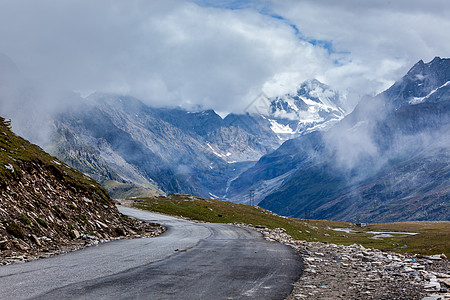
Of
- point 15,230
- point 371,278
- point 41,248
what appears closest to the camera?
point 371,278

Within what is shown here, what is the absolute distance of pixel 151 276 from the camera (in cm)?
1594

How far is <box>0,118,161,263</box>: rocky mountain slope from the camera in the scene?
23.7 metres

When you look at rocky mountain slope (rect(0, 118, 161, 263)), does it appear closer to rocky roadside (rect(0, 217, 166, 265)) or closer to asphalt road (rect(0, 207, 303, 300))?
rocky roadside (rect(0, 217, 166, 265))

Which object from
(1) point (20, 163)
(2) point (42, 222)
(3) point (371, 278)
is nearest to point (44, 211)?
(2) point (42, 222)

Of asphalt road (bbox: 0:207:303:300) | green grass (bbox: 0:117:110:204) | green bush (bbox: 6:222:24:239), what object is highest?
green grass (bbox: 0:117:110:204)

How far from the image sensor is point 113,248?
25.9 meters

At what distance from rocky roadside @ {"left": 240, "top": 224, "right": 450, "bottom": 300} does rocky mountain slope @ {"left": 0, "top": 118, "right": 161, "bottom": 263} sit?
15070 mm

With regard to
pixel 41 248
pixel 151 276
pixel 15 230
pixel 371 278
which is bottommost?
pixel 371 278

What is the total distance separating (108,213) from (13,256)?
20.9 meters

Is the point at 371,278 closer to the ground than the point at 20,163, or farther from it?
closer to the ground

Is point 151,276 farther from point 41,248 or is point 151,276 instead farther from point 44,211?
point 44,211

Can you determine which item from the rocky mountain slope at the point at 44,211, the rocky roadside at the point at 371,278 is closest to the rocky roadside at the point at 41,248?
the rocky mountain slope at the point at 44,211

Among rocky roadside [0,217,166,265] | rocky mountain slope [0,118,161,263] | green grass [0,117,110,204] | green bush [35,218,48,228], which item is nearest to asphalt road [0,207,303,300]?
rocky roadside [0,217,166,265]

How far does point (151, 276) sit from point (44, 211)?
17.2 m
